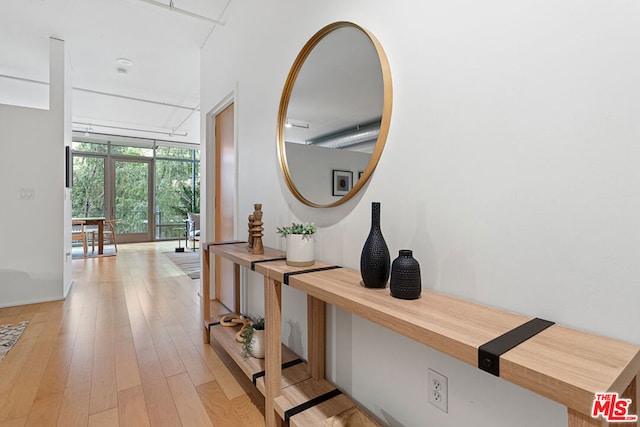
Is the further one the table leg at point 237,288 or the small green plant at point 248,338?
the table leg at point 237,288

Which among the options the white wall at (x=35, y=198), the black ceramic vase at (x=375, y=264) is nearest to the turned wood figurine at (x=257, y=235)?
the black ceramic vase at (x=375, y=264)

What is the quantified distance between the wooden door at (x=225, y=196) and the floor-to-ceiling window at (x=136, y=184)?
221 inches

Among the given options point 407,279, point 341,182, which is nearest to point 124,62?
point 341,182

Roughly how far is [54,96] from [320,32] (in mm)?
3346

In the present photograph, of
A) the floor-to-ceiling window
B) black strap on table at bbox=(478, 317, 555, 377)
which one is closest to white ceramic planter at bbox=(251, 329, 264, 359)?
black strap on table at bbox=(478, 317, 555, 377)

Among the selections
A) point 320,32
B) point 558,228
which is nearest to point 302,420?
point 558,228

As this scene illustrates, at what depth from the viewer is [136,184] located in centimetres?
794

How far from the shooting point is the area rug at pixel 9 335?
2260 millimetres

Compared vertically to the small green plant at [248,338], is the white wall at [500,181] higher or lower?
higher

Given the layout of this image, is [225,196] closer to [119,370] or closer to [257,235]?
[257,235]

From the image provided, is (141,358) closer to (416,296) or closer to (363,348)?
(363,348)

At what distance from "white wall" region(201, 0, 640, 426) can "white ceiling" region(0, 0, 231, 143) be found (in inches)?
93.0

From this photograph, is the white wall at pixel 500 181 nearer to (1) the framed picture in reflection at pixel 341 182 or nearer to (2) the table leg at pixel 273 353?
(1) the framed picture in reflection at pixel 341 182

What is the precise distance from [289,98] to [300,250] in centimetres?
95
